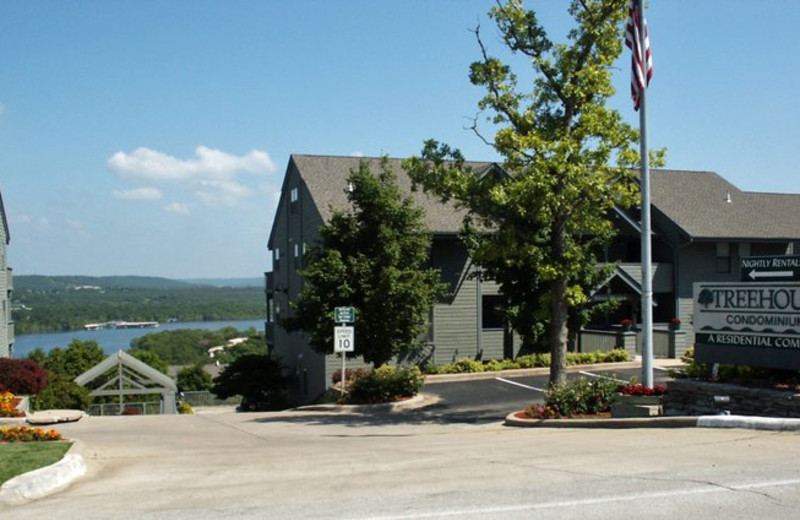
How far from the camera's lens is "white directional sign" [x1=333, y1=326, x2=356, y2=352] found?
73.6 ft

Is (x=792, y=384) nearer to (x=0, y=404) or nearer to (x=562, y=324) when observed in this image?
(x=562, y=324)

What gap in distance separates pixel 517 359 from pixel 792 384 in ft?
53.8

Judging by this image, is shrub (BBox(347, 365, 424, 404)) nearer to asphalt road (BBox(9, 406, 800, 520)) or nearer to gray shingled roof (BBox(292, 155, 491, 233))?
asphalt road (BBox(9, 406, 800, 520))

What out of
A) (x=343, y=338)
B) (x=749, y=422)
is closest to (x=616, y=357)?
(x=343, y=338)

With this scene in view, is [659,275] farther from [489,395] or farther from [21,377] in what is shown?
[21,377]

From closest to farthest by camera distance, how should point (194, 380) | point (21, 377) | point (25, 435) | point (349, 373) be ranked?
point (25, 435)
point (21, 377)
point (349, 373)
point (194, 380)

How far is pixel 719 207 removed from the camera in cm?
3734

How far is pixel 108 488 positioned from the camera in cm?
988

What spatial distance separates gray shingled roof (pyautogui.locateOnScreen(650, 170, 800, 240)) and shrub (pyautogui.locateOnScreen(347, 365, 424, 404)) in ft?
52.7

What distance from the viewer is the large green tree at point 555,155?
60.5 ft

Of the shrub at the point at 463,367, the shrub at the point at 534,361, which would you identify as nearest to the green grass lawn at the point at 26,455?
the shrub at the point at 463,367

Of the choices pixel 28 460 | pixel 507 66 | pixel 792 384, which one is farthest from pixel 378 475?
pixel 507 66

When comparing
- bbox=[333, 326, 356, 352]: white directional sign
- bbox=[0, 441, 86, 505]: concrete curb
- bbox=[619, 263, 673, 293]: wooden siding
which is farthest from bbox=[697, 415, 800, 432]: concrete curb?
bbox=[619, 263, 673, 293]: wooden siding

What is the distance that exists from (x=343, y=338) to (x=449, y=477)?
42.2 feet
